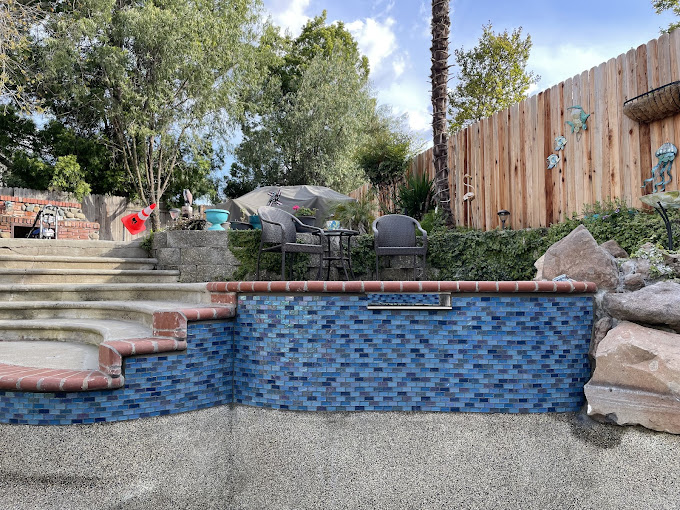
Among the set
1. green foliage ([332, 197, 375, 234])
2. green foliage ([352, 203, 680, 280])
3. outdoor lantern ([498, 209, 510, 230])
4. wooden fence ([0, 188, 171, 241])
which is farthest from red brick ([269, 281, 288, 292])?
wooden fence ([0, 188, 171, 241])

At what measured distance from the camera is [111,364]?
2.55m

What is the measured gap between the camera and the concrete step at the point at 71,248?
5355 mm

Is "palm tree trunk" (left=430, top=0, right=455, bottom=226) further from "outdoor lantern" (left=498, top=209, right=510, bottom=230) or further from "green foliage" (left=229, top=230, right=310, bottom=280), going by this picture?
"green foliage" (left=229, top=230, right=310, bottom=280)

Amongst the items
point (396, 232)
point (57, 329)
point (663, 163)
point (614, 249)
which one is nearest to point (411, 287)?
point (614, 249)

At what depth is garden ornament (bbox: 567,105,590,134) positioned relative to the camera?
15.3 feet

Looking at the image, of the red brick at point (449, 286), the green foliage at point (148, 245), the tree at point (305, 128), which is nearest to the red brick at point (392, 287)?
the red brick at point (449, 286)

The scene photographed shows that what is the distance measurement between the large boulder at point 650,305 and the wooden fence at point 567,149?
4.93 feet

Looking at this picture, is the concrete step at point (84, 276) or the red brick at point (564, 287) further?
the concrete step at point (84, 276)

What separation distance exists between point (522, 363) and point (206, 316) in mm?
1865

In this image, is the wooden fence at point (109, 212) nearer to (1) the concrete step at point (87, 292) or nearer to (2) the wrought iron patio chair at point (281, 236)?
(1) the concrete step at point (87, 292)

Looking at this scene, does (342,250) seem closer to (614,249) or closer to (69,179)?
(614,249)

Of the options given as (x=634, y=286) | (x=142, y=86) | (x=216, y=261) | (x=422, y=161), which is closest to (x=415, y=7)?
(x=422, y=161)

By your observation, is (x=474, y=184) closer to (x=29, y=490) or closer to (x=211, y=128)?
(x=29, y=490)

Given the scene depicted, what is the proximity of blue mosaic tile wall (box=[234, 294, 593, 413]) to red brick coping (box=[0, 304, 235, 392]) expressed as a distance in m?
0.52
